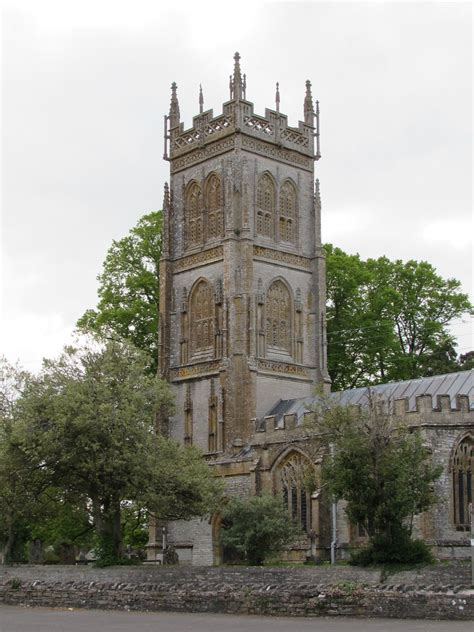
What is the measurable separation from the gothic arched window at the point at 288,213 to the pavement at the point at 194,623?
2763 centimetres

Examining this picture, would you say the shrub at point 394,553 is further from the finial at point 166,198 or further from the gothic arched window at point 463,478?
the finial at point 166,198

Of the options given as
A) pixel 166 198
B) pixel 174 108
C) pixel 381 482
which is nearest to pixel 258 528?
pixel 381 482

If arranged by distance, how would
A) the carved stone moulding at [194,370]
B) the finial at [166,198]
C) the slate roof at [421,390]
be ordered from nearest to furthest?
the slate roof at [421,390] → the carved stone moulding at [194,370] → the finial at [166,198]

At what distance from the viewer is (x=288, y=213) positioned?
54.6 meters

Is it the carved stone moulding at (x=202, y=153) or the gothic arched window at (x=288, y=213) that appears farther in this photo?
the gothic arched window at (x=288, y=213)

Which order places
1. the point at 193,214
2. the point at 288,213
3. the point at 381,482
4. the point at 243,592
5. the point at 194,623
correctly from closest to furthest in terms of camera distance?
the point at 194,623 → the point at 243,592 → the point at 381,482 → the point at 288,213 → the point at 193,214

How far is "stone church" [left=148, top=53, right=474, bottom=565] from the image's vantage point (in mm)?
47344

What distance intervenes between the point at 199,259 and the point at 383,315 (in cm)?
1102

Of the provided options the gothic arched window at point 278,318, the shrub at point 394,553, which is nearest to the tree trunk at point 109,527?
the shrub at point 394,553

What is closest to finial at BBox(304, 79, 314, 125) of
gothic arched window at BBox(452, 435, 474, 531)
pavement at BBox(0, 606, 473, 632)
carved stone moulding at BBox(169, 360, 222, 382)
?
carved stone moulding at BBox(169, 360, 222, 382)

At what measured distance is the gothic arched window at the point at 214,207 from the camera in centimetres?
5329

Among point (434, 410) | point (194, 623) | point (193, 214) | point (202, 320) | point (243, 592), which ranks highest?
point (193, 214)

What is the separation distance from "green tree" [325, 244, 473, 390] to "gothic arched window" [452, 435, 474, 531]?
17.5m

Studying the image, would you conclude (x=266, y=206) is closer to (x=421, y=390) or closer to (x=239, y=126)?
(x=239, y=126)
